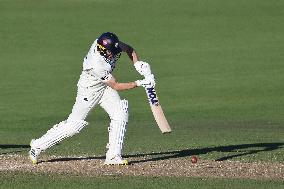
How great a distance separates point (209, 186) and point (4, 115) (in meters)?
18.1

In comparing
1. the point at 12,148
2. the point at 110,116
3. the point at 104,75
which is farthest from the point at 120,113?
the point at 12,148

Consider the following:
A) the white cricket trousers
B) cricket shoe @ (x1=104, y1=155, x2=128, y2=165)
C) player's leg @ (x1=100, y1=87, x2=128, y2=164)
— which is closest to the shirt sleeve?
the white cricket trousers

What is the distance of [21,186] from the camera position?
14.2 meters

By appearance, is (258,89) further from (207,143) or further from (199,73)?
(207,143)

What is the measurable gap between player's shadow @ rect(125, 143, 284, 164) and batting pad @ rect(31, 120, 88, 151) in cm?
112

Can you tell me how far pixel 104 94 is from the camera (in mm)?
16812

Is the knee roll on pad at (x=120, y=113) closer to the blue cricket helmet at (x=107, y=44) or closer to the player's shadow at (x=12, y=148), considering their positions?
the blue cricket helmet at (x=107, y=44)

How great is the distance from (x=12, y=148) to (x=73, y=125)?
12.0 ft

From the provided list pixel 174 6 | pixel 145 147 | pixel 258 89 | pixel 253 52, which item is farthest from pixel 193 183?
pixel 174 6

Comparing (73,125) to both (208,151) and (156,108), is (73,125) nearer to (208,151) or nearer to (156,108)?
(156,108)

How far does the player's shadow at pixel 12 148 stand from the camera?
19297 mm

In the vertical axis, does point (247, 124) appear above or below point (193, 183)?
below

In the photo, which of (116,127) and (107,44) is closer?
(107,44)

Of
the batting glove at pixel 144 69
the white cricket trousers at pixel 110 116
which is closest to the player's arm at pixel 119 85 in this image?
the batting glove at pixel 144 69
